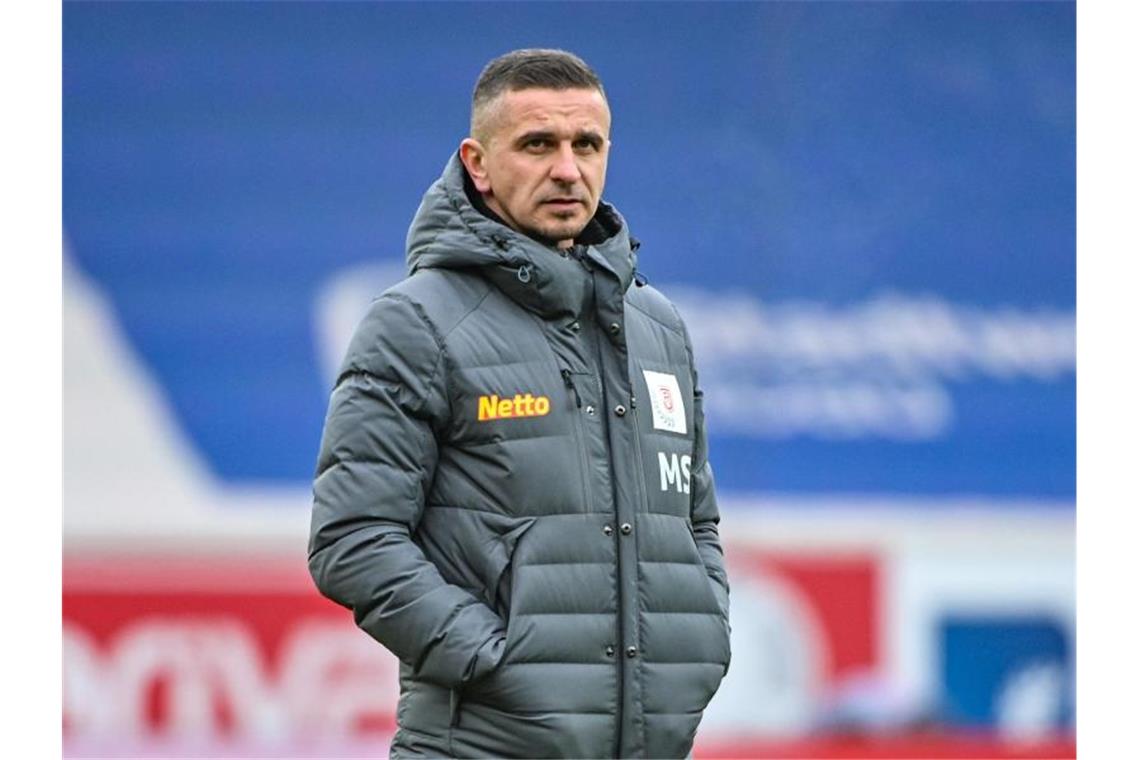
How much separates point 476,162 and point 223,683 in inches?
134

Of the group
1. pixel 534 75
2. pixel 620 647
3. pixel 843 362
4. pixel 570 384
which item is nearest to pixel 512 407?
pixel 570 384

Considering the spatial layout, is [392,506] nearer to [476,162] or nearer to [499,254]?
[499,254]

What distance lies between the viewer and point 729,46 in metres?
6.38

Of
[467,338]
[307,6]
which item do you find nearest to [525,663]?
[467,338]

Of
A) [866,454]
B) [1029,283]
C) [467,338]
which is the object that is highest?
[1029,283]

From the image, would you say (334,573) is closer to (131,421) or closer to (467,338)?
(467,338)

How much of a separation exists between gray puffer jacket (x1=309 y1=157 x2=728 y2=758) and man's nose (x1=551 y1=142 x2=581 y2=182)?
0.11 metres

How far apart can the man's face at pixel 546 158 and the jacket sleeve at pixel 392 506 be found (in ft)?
0.77

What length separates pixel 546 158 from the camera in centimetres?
295

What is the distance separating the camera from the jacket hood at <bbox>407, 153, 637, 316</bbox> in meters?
2.90

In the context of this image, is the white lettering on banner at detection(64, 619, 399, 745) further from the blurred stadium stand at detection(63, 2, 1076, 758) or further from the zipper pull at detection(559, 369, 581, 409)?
the zipper pull at detection(559, 369, 581, 409)

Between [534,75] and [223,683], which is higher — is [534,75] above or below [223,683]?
above

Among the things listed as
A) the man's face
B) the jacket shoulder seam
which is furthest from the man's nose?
the jacket shoulder seam

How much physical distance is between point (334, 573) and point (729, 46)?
3.91 meters
